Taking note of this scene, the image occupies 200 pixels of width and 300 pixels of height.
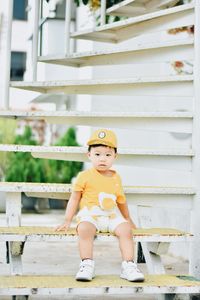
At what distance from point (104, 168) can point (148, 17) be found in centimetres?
128

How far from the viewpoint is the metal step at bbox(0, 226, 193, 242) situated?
308 centimetres

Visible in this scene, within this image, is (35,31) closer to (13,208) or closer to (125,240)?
(13,208)

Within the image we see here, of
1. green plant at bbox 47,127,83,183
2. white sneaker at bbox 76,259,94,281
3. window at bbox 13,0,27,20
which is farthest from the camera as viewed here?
window at bbox 13,0,27,20

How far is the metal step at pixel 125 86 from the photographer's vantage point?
12.6 feet

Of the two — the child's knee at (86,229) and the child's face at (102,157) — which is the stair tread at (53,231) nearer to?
the child's knee at (86,229)

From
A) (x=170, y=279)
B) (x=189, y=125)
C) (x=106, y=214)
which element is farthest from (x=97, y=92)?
(x=170, y=279)

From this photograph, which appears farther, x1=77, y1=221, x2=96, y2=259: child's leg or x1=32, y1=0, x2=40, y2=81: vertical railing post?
x1=32, y1=0, x2=40, y2=81: vertical railing post

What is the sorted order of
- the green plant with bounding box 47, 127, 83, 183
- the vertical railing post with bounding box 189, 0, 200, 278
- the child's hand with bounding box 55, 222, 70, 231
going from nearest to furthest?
the child's hand with bounding box 55, 222, 70, 231, the vertical railing post with bounding box 189, 0, 200, 278, the green plant with bounding box 47, 127, 83, 183

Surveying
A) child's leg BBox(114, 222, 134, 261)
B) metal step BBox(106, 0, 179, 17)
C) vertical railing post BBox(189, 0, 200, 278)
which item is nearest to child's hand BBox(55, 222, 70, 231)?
child's leg BBox(114, 222, 134, 261)

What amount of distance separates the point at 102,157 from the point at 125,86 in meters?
0.79

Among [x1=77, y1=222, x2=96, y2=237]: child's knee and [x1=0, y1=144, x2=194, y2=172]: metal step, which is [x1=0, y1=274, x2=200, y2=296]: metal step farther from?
[x1=0, y1=144, x2=194, y2=172]: metal step

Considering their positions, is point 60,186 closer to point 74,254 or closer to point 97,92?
point 97,92

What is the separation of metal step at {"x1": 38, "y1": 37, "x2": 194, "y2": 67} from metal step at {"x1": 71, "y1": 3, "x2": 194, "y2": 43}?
17 cm

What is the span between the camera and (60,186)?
11.4ft
